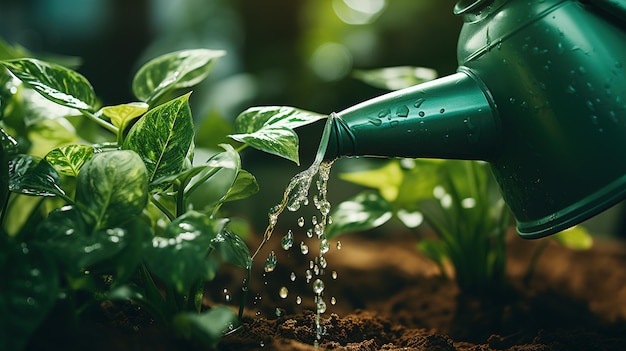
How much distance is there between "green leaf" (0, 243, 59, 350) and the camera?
54 cm

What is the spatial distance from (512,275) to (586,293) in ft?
0.43

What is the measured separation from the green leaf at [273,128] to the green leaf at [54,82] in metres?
0.19

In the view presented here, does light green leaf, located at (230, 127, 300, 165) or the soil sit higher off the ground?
light green leaf, located at (230, 127, 300, 165)

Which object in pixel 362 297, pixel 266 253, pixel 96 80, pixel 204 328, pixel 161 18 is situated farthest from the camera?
pixel 161 18

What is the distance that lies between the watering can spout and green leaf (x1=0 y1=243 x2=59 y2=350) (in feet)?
1.05

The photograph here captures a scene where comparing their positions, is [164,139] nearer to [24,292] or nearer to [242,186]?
[242,186]

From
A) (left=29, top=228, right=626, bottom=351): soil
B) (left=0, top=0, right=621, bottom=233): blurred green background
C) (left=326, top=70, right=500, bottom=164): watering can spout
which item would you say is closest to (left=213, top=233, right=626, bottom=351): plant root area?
(left=29, top=228, right=626, bottom=351): soil

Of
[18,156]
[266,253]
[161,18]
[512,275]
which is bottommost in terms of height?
[266,253]

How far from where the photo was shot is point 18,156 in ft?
2.35

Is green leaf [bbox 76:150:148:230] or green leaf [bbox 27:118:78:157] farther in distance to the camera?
green leaf [bbox 27:118:78:157]

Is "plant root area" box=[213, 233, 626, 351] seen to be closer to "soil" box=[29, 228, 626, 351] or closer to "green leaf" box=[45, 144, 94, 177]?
"soil" box=[29, 228, 626, 351]

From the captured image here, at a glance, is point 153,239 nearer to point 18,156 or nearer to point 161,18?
point 18,156

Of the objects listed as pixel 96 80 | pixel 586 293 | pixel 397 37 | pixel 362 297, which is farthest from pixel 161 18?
pixel 586 293

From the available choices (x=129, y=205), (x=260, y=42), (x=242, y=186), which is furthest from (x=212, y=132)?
(x=260, y=42)
